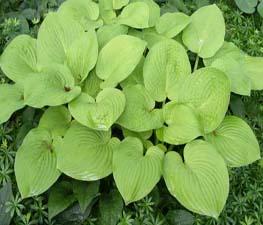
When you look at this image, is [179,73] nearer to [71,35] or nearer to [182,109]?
[182,109]

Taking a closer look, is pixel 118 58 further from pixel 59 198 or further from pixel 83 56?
pixel 59 198

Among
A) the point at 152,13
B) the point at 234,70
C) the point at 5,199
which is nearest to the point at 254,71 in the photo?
the point at 234,70

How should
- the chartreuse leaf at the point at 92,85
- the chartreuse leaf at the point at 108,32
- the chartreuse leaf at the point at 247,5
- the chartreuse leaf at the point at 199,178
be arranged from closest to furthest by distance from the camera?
1. the chartreuse leaf at the point at 199,178
2. the chartreuse leaf at the point at 92,85
3. the chartreuse leaf at the point at 108,32
4. the chartreuse leaf at the point at 247,5

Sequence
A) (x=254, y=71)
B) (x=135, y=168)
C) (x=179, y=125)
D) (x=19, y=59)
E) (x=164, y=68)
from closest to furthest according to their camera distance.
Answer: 1. (x=135, y=168)
2. (x=179, y=125)
3. (x=164, y=68)
4. (x=19, y=59)
5. (x=254, y=71)

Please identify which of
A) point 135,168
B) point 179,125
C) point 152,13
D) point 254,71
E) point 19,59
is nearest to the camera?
point 135,168

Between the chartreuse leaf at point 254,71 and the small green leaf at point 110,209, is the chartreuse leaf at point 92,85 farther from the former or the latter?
the chartreuse leaf at point 254,71

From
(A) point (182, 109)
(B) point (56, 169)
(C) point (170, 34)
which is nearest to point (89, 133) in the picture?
(B) point (56, 169)

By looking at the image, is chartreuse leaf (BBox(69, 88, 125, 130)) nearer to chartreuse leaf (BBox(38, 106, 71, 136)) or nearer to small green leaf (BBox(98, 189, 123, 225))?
chartreuse leaf (BBox(38, 106, 71, 136))

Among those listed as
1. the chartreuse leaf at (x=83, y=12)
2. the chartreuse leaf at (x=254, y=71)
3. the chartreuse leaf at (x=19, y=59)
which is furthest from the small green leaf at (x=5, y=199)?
the chartreuse leaf at (x=254, y=71)
